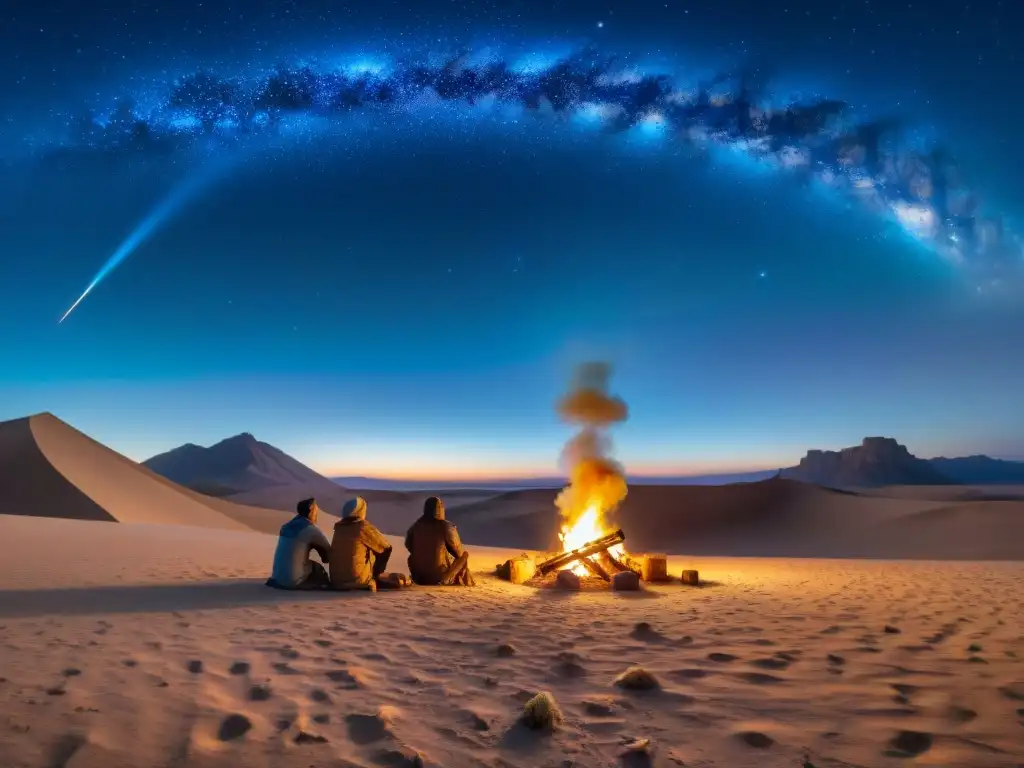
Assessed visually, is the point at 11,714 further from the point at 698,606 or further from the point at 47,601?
the point at 698,606

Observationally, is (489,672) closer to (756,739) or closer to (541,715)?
(541,715)

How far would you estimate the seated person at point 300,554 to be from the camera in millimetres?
9281

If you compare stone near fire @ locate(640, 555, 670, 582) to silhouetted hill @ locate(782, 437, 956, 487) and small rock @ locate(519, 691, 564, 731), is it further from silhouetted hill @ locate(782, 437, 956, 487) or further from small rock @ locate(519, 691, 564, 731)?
silhouetted hill @ locate(782, 437, 956, 487)

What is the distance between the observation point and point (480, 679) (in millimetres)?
5082

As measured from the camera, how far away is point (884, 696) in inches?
179

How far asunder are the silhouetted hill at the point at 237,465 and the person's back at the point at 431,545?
15680 cm

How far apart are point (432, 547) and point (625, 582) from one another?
11.5 ft

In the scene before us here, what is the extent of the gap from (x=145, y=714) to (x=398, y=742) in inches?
64.5

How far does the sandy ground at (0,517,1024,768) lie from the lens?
3633 mm

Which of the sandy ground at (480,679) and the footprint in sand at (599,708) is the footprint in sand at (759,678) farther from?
the footprint in sand at (599,708)

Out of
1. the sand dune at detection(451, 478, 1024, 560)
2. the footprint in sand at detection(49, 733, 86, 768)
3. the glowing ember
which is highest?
the footprint in sand at detection(49, 733, 86, 768)

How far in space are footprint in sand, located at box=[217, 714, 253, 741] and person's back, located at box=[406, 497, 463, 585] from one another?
6.40m

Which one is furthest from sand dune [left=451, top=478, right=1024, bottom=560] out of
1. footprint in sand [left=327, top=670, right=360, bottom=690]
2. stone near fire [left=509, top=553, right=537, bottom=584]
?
footprint in sand [left=327, top=670, right=360, bottom=690]

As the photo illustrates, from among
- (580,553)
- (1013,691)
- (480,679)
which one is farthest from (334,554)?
(1013,691)
